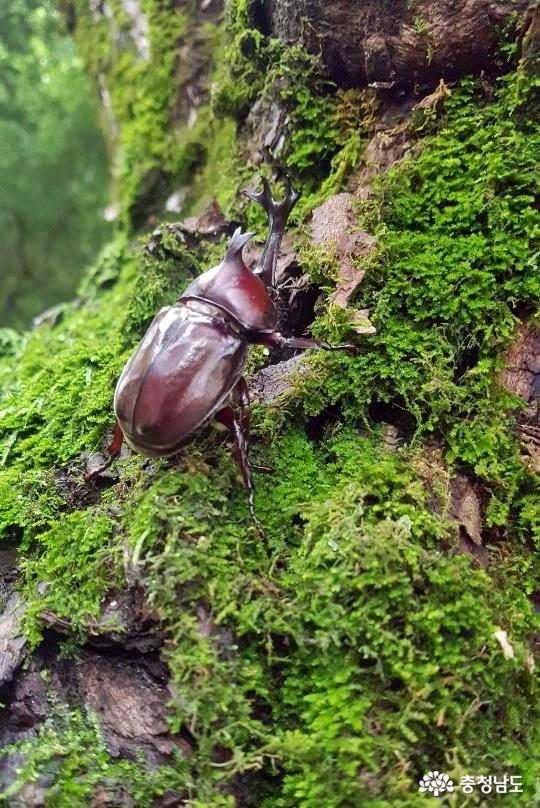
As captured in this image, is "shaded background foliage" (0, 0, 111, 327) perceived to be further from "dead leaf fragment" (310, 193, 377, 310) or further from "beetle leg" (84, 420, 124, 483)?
"beetle leg" (84, 420, 124, 483)

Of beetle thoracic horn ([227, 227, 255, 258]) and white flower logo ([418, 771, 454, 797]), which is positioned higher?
beetle thoracic horn ([227, 227, 255, 258])

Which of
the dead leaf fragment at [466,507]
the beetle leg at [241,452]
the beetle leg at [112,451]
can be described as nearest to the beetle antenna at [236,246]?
the beetle leg at [241,452]

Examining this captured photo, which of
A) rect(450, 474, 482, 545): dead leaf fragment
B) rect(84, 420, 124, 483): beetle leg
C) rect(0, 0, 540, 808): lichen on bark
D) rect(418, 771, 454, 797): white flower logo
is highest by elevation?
rect(84, 420, 124, 483): beetle leg

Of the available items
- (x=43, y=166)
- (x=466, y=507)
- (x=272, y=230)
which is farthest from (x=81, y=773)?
(x=43, y=166)

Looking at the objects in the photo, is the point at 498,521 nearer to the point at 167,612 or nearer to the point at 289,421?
the point at 289,421

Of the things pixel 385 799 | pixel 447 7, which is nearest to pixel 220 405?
pixel 385 799

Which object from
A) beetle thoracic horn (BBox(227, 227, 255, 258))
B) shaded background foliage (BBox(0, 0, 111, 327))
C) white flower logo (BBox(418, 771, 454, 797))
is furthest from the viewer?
shaded background foliage (BBox(0, 0, 111, 327))

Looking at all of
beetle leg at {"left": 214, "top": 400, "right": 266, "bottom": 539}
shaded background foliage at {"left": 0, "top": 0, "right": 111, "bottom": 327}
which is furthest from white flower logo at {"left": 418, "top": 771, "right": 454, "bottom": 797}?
shaded background foliage at {"left": 0, "top": 0, "right": 111, "bottom": 327}

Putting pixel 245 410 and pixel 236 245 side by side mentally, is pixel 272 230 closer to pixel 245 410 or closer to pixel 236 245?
pixel 236 245
